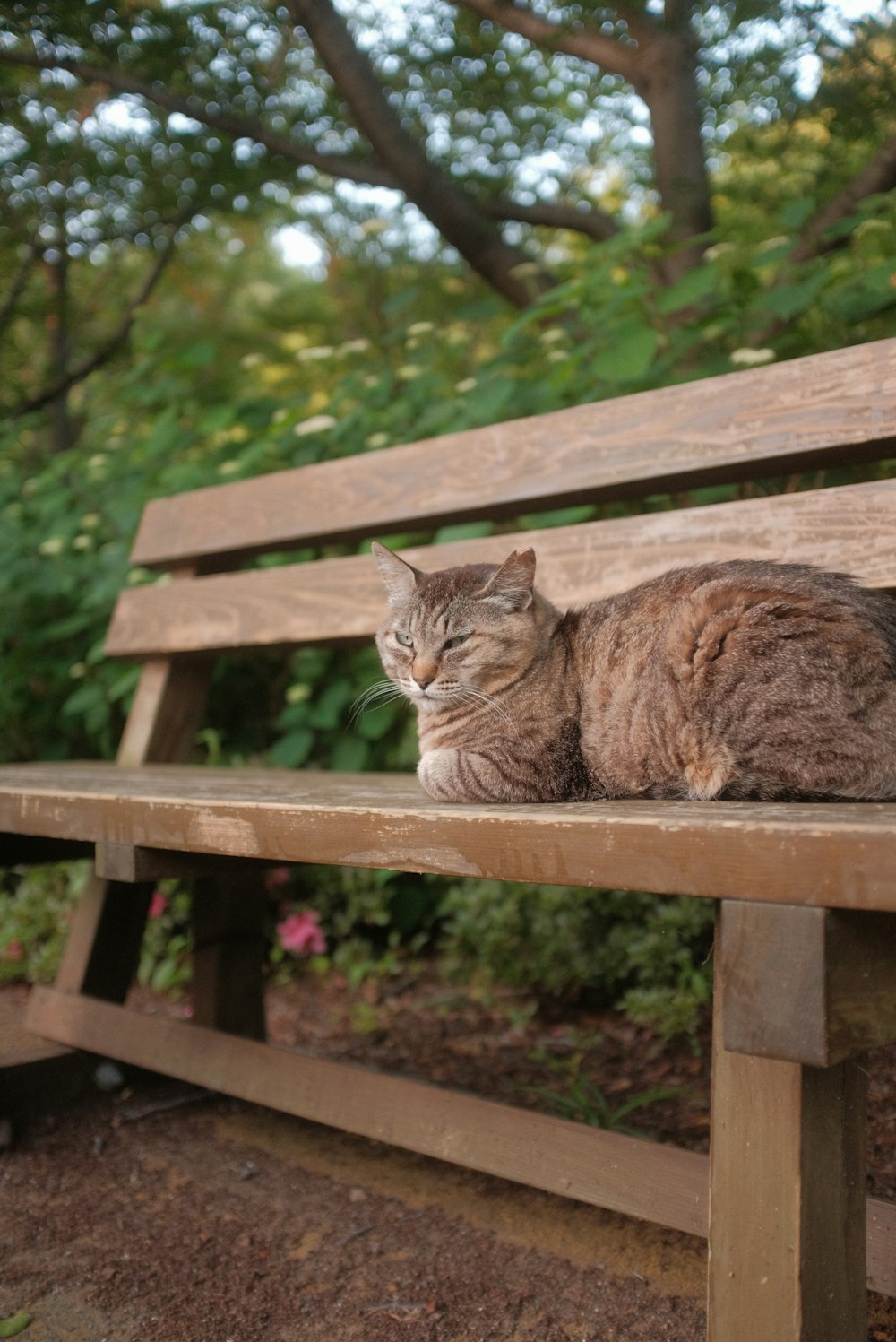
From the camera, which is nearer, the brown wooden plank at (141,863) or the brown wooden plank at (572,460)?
the brown wooden plank at (141,863)

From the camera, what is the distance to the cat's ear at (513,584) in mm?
2012

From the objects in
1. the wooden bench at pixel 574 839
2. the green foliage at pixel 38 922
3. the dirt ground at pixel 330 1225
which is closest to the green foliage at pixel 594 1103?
the dirt ground at pixel 330 1225

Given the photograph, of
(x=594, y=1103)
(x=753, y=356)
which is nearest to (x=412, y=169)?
(x=753, y=356)

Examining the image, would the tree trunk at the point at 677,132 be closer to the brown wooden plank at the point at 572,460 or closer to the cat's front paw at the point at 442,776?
the brown wooden plank at the point at 572,460

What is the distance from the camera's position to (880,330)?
10.3 feet

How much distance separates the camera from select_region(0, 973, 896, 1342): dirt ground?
1698 mm

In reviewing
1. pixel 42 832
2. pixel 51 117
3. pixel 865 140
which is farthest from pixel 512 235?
pixel 42 832

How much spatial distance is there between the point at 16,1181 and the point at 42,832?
824 mm

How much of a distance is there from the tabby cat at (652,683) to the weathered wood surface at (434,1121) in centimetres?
61

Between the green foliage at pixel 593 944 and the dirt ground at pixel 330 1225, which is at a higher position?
the green foliage at pixel 593 944

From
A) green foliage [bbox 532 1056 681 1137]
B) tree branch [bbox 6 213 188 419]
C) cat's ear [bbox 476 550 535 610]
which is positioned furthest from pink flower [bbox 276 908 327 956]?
tree branch [bbox 6 213 188 419]

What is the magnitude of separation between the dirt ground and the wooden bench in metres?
0.16

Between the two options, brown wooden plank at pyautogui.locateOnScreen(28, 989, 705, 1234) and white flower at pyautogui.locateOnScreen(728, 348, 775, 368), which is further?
white flower at pyautogui.locateOnScreen(728, 348, 775, 368)

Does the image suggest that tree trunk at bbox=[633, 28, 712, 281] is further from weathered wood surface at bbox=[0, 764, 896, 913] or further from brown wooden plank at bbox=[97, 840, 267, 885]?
brown wooden plank at bbox=[97, 840, 267, 885]
